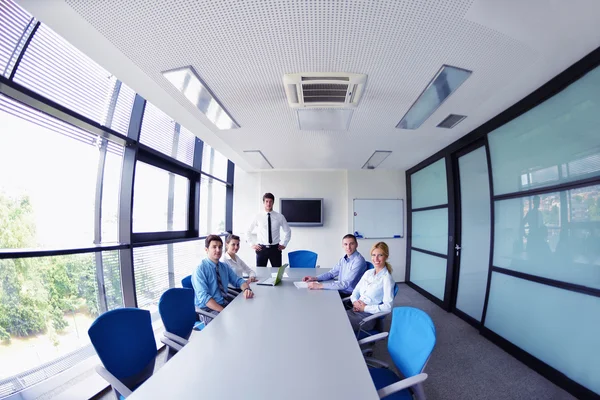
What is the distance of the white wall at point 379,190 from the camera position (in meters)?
5.91

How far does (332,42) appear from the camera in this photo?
1.73 metres

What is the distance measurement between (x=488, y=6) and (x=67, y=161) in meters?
3.59

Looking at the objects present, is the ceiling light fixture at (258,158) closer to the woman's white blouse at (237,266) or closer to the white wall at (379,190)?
the woman's white blouse at (237,266)

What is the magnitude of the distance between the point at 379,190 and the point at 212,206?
4102 mm

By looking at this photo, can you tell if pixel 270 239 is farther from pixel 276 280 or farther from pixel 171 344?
pixel 171 344

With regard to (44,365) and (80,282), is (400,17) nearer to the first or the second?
(80,282)

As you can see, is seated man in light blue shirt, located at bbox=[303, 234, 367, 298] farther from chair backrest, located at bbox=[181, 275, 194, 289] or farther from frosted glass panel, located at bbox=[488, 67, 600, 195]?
frosted glass panel, located at bbox=[488, 67, 600, 195]

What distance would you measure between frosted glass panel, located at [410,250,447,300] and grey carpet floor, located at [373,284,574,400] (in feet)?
3.52

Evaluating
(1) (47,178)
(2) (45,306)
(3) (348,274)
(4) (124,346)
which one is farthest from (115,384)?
(3) (348,274)

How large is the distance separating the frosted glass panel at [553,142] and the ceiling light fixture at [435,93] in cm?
98

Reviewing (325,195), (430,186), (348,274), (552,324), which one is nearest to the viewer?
(552,324)

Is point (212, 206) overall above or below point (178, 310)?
above

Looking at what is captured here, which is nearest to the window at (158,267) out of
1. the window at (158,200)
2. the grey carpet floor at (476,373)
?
the window at (158,200)

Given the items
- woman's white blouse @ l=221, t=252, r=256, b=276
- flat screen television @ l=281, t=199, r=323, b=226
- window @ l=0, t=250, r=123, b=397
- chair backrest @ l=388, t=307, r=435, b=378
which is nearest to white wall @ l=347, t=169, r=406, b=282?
flat screen television @ l=281, t=199, r=323, b=226
